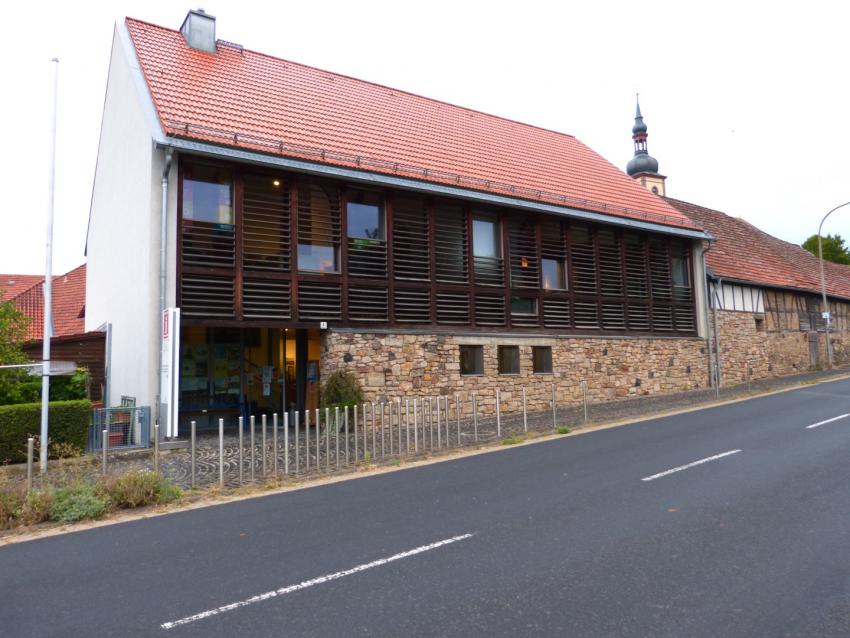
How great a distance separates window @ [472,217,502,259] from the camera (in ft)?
54.6

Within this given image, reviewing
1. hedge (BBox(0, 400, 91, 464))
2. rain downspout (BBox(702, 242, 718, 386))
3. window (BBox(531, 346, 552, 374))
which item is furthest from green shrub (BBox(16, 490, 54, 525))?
rain downspout (BBox(702, 242, 718, 386))

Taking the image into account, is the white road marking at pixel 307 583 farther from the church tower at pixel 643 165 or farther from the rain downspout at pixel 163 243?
the church tower at pixel 643 165

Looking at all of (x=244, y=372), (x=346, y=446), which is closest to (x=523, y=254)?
(x=244, y=372)

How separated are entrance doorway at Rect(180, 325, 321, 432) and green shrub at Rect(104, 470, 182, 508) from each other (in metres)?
6.34

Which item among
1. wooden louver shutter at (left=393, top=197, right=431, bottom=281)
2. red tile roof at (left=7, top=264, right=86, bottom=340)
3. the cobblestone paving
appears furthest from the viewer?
red tile roof at (left=7, top=264, right=86, bottom=340)

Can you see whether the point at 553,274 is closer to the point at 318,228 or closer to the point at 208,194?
the point at 318,228

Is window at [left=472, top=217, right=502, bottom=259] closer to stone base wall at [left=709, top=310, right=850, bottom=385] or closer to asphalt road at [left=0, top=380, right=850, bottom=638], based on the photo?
asphalt road at [left=0, top=380, right=850, bottom=638]

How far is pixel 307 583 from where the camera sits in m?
4.45

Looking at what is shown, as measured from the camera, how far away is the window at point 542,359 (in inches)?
679

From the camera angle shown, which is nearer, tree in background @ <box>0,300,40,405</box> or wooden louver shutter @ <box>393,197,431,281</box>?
tree in background @ <box>0,300,40,405</box>

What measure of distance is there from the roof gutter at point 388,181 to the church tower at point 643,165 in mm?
31215

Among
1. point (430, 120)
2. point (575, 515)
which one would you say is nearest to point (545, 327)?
point (430, 120)

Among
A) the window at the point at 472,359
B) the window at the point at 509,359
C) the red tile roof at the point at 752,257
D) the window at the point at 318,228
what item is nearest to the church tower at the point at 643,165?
the red tile roof at the point at 752,257

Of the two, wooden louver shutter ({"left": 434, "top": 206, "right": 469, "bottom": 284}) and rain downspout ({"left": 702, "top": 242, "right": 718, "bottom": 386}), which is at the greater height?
wooden louver shutter ({"left": 434, "top": 206, "right": 469, "bottom": 284})
